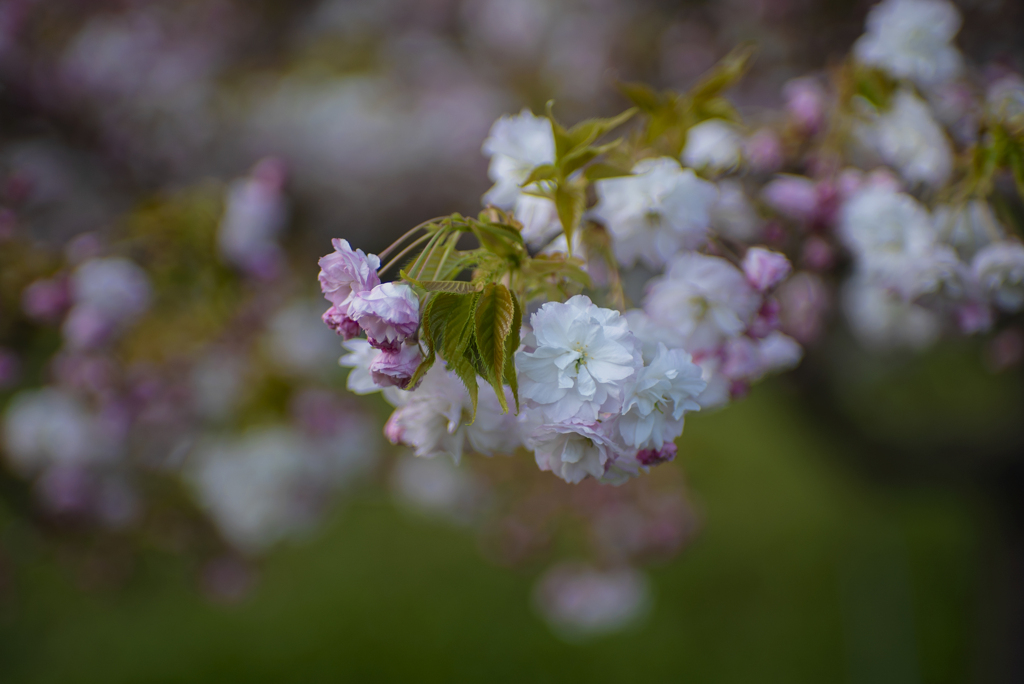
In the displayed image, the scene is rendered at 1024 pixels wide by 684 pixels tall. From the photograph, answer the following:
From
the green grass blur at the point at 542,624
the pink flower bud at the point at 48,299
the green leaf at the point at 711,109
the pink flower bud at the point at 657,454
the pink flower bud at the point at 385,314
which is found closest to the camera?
the pink flower bud at the point at 385,314

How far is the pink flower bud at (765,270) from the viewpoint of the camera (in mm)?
882

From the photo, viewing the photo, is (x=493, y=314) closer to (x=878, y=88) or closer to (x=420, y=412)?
(x=420, y=412)

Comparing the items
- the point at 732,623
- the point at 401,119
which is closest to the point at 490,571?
the point at 732,623

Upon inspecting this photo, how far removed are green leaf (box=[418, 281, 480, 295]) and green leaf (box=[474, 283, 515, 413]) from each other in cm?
A: 2

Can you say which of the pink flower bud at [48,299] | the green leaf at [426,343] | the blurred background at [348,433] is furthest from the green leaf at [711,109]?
the pink flower bud at [48,299]

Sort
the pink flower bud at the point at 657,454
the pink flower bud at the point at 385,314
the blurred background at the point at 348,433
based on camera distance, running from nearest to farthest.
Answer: the pink flower bud at the point at 385,314, the pink flower bud at the point at 657,454, the blurred background at the point at 348,433

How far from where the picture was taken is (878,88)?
1.09m

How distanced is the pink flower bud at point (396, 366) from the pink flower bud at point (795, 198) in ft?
2.64

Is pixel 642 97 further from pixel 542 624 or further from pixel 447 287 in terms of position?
pixel 542 624

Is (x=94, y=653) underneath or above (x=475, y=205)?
underneath

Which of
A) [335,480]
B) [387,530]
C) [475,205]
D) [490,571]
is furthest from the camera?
[387,530]

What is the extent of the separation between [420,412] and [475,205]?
7.59ft

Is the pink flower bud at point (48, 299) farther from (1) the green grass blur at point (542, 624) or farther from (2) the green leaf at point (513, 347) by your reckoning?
(1) the green grass blur at point (542, 624)

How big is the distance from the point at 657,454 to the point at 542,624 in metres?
3.37
